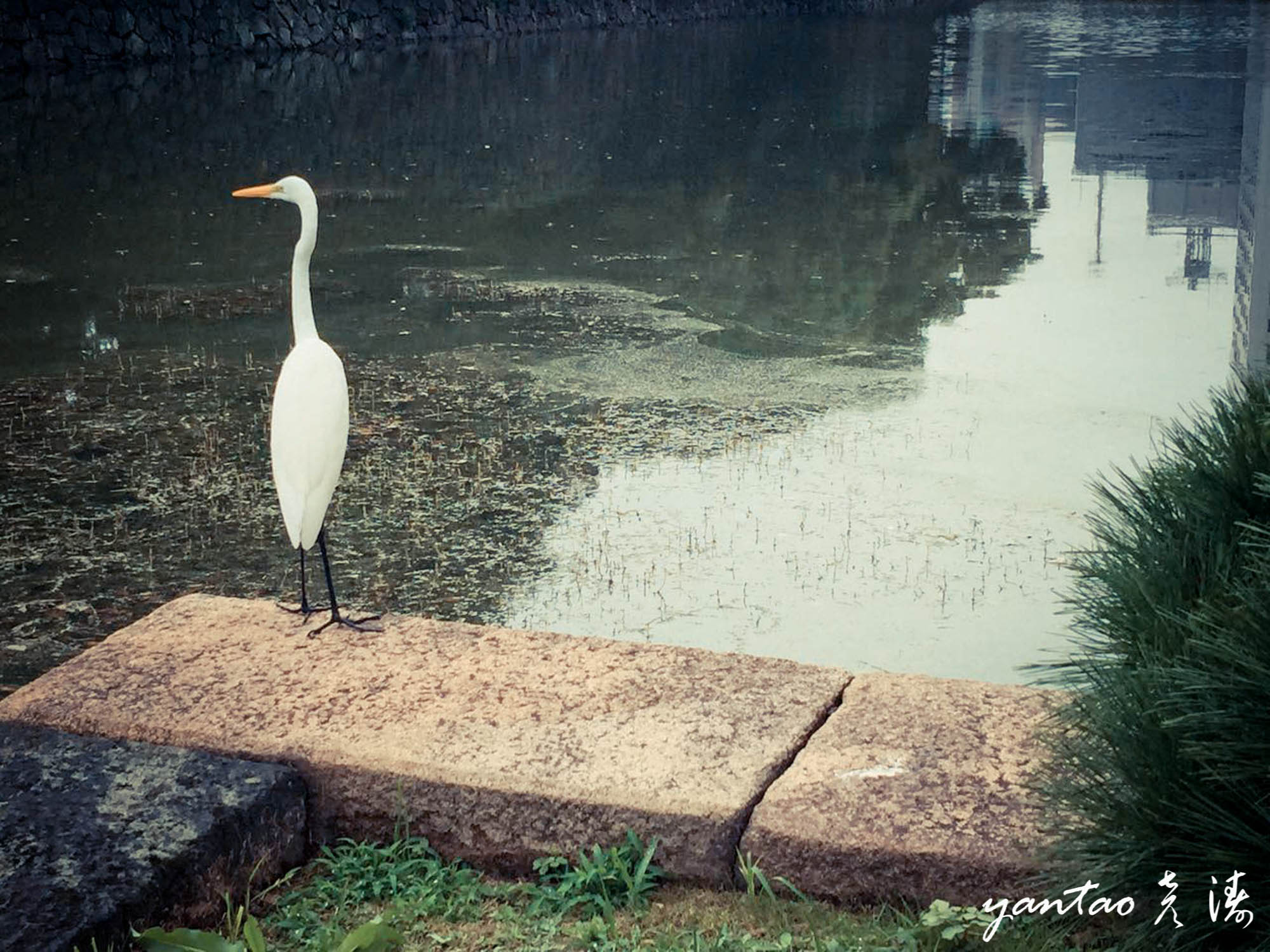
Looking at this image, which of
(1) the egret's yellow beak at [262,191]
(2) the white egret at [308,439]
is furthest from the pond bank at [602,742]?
(1) the egret's yellow beak at [262,191]

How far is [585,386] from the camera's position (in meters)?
7.30

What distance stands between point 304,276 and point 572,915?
214cm

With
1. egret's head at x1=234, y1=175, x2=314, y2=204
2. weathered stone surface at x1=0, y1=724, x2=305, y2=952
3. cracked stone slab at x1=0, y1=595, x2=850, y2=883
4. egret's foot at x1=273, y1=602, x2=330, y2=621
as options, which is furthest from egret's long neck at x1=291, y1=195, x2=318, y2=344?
weathered stone surface at x1=0, y1=724, x2=305, y2=952

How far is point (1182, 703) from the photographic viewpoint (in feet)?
7.75

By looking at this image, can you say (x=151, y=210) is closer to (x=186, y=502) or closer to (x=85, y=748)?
(x=186, y=502)

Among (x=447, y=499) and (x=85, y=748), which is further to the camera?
(x=447, y=499)

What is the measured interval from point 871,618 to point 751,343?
11.1 feet

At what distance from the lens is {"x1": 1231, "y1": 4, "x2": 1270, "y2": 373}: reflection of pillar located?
7742mm

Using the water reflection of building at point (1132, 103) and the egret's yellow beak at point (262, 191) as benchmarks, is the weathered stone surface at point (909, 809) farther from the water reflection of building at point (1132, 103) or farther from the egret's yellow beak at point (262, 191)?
the water reflection of building at point (1132, 103)

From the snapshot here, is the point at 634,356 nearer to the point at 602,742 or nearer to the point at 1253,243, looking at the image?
the point at 1253,243

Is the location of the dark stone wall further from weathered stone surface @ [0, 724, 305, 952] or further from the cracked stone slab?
weathered stone surface @ [0, 724, 305, 952]

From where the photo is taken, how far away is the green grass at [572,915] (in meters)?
2.75

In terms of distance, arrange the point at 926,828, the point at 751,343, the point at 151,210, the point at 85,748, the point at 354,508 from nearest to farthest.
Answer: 1. the point at 926,828
2. the point at 85,748
3. the point at 354,508
4. the point at 751,343
5. the point at 151,210

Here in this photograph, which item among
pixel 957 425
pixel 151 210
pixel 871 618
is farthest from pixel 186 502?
pixel 151 210
